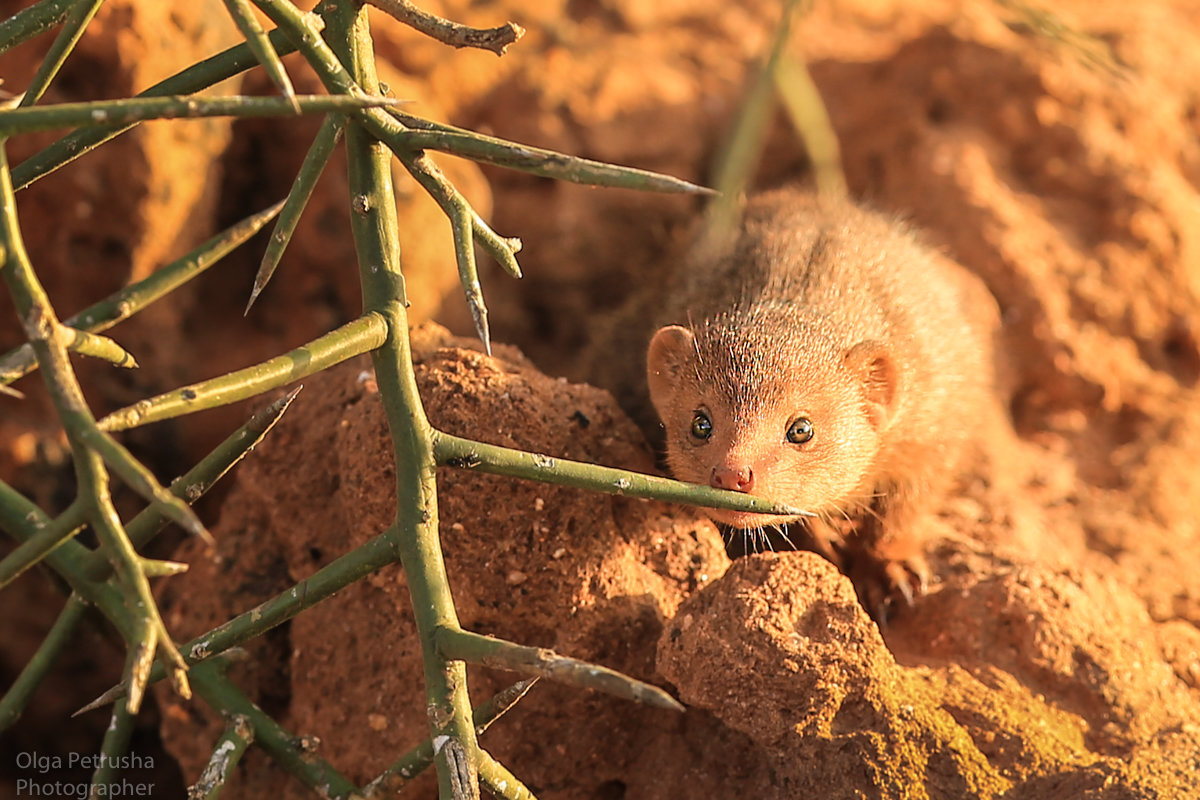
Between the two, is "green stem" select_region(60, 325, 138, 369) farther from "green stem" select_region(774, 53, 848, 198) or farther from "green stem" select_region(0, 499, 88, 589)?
"green stem" select_region(774, 53, 848, 198)

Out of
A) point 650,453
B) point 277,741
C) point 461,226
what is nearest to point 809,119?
point 650,453

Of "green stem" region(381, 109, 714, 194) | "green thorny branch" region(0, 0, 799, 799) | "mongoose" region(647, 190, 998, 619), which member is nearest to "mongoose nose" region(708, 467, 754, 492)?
"mongoose" region(647, 190, 998, 619)

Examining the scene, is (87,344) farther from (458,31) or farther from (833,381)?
(833,381)

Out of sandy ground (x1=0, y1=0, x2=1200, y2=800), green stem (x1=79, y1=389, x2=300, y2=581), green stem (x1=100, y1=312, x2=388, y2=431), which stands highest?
green stem (x1=100, y1=312, x2=388, y2=431)

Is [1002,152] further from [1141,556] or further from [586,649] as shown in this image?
[586,649]

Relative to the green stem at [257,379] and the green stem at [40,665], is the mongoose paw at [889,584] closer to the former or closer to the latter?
the green stem at [257,379]

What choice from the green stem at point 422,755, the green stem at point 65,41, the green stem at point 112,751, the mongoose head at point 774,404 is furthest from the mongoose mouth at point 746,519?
the green stem at point 65,41

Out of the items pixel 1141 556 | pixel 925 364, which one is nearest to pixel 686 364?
pixel 925 364

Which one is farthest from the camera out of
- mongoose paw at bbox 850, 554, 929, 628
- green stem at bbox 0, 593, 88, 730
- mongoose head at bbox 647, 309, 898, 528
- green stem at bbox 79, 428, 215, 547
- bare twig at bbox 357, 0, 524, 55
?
mongoose paw at bbox 850, 554, 929, 628
